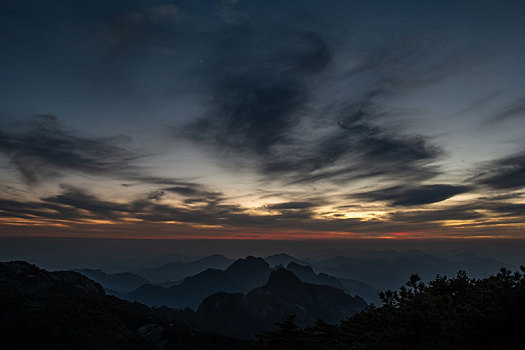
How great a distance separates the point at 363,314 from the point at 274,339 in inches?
763

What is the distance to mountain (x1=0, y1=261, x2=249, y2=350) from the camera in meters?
118

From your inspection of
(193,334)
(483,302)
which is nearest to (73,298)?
(193,334)

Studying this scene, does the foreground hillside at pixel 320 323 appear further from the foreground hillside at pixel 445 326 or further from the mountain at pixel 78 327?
the mountain at pixel 78 327

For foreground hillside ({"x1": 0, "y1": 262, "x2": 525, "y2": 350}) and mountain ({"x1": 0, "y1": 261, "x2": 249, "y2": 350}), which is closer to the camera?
foreground hillside ({"x1": 0, "y1": 262, "x2": 525, "y2": 350})

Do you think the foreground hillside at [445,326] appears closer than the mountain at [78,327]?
Yes

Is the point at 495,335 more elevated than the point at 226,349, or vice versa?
the point at 495,335

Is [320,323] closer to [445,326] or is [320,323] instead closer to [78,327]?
[445,326]

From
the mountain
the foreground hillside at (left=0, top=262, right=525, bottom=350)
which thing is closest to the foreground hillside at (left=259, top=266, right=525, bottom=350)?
the foreground hillside at (left=0, top=262, right=525, bottom=350)

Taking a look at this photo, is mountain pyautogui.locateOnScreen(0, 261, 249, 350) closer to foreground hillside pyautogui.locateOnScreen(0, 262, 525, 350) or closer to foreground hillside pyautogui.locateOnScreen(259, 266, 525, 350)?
foreground hillside pyautogui.locateOnScreen(0, 262, 525, 350)

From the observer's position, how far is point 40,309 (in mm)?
Result: 136000

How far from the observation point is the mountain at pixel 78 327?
117762mm

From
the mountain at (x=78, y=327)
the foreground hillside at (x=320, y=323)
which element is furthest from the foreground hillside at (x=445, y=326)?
the mountain at (x=78, y=327)

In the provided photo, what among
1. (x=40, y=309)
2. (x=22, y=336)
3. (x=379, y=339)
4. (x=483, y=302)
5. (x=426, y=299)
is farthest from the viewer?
(x=40, y=309)

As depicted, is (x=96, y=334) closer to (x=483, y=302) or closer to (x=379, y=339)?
(x=379, y=339)
